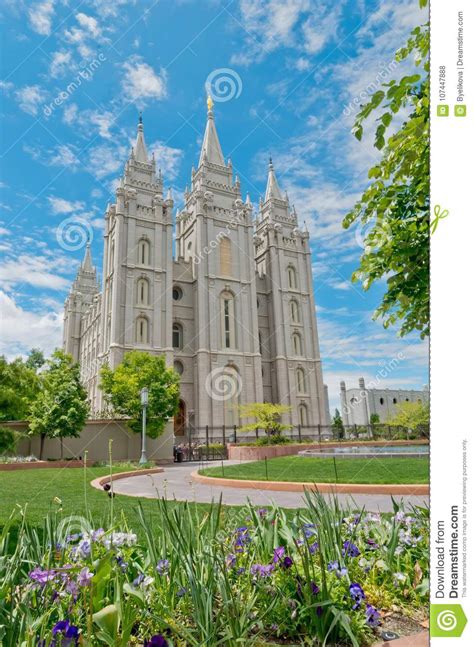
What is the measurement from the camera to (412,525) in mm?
3289

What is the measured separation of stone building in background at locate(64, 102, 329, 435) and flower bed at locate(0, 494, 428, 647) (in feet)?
110

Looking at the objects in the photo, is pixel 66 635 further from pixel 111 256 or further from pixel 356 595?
pixel 111 256

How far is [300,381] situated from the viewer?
4459 centimetres

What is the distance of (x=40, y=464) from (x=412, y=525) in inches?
728

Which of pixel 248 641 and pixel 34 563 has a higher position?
pixel 34 563

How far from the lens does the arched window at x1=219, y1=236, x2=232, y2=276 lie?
139 feet

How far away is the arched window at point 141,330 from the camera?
36719 millimetres

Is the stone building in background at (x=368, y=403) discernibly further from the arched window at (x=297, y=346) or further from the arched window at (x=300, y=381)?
the arched window at (x=297, y=346)

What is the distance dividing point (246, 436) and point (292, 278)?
1931cm
